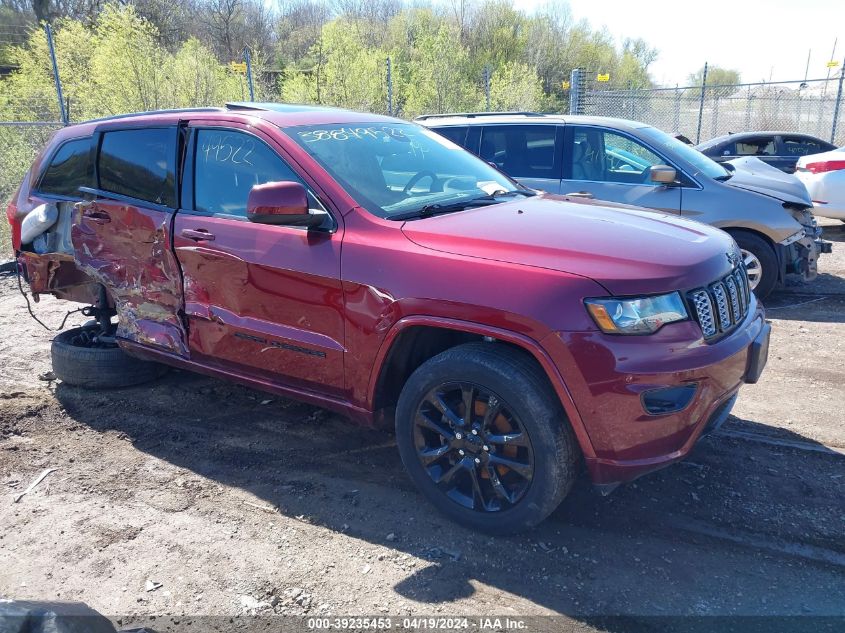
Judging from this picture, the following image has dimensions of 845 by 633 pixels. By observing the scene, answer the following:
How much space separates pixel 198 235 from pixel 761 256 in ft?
17.2

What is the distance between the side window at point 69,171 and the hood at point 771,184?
18.5ft

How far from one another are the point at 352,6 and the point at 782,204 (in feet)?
124

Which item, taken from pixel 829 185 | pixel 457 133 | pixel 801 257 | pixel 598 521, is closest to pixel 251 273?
pixel 598 521

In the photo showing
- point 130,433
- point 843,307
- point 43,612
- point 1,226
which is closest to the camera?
point 43,612

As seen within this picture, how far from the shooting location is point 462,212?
141 inches

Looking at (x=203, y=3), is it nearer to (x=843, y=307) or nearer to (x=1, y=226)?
(x=1, y=226)

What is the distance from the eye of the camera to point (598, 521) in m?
3.31

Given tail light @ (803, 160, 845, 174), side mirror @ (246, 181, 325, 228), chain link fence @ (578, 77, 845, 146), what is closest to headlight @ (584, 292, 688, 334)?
side mirror @ (246, 181, 325, 228)

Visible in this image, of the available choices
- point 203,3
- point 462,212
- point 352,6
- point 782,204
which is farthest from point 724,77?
point 462,212

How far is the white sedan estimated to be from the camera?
9.62 m

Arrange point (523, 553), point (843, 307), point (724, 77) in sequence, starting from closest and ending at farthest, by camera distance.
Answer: point (523, 553)
point (843, 307)
point (724, 77)

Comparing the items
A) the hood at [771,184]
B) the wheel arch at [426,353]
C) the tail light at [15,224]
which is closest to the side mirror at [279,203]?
the wheel arch at [426,353]

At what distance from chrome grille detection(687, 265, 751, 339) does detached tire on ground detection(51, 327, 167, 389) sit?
3.78 meters

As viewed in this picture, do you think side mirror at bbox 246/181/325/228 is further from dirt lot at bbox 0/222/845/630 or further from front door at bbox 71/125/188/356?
dirt lot at bbox 0/222/845/630
